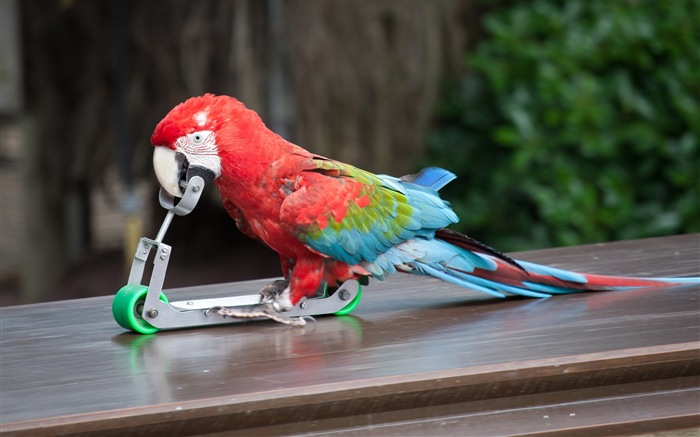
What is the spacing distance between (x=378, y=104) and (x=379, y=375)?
7.40ft

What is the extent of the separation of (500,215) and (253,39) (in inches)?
38.6

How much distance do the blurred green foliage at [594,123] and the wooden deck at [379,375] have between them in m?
1.47

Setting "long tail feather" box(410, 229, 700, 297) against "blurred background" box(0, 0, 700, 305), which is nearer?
"long tail feather" box(410, 229, 700, 297)

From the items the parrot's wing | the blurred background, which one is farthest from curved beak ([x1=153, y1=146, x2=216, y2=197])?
the blurred background

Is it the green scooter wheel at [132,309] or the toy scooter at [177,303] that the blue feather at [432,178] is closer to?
the toy scooter at [177,303]

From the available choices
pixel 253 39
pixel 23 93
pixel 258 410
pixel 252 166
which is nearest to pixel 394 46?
pixel 253 39

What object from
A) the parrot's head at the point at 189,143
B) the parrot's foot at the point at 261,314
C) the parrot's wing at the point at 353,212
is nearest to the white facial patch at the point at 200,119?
the parrot's head at the point at 189,143

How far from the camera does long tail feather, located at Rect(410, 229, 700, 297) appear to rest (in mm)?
1301

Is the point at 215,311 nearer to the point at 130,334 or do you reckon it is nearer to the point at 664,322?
the point at 130,334

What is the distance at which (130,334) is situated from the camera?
4.14 ft

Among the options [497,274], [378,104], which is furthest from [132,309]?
[378,104]

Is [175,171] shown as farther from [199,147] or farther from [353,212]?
[353,212]

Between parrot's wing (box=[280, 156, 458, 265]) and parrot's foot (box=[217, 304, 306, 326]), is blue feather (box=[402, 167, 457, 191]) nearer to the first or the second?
parrot's wing (box=[280, 156, 458, 265])

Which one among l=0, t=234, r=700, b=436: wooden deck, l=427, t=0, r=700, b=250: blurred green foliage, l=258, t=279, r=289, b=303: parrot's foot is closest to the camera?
l=0, t=234, r=700, b=436: wooden deck
